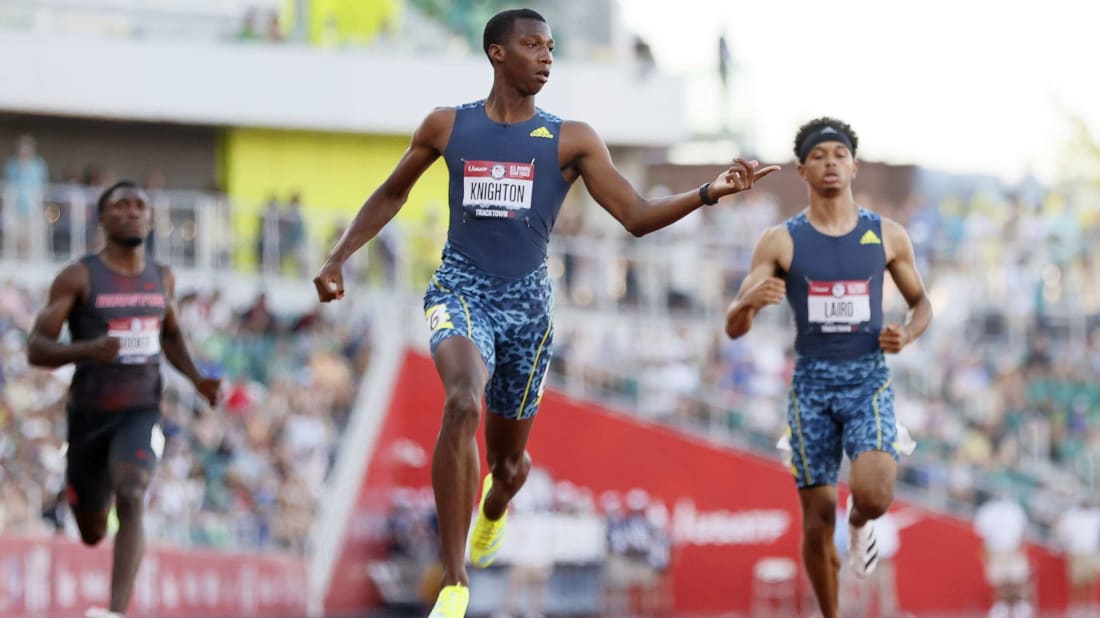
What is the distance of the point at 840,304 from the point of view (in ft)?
37.5

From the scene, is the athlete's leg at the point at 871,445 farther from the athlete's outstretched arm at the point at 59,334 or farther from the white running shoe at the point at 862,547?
the athlete's outstretched arm at the point at 59,334

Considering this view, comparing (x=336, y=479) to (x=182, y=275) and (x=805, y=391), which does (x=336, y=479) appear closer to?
(x=182, y=275)

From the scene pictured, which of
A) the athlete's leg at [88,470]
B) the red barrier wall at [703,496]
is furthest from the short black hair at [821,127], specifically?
the red barrier wall at [703,496]

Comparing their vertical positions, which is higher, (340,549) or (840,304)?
(840,304)

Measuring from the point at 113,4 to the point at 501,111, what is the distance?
2175cm

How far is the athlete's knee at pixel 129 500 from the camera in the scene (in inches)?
459

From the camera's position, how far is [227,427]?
21.3m

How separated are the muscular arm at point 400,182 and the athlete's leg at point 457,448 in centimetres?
89

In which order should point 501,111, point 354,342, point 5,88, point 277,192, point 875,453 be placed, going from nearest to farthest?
point 501,111
point 875,453
point 354,342
point 5,88
point 277,192

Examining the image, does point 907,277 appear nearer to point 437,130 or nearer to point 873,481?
point 873,481

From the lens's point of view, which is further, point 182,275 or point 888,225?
point 182,275

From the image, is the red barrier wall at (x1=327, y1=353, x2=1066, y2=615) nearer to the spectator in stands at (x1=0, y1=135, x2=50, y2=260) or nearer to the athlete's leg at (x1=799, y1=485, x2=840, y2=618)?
the spectator in stands at (x1=0, y1=135, x2=50, y2=260)

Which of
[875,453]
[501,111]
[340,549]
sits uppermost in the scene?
[501,111]

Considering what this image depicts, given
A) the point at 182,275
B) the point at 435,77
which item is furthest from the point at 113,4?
the point at 182,275
